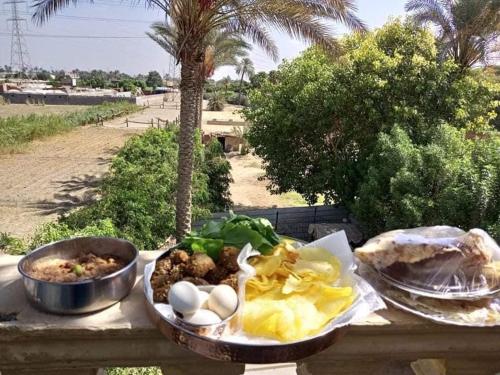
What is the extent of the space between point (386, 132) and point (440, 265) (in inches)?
335

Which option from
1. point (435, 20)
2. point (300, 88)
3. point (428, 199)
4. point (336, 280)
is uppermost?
point (435, 20)

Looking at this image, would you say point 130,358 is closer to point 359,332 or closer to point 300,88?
point 359,332

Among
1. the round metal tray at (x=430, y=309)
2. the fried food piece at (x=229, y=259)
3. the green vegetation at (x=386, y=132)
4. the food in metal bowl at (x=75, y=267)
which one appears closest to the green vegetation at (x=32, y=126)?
the green vegetation at (x=386, y=132)

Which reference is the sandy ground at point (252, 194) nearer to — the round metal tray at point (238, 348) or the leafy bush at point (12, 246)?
the leafy bush at point (12, 246)

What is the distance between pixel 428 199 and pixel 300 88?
5510 mm

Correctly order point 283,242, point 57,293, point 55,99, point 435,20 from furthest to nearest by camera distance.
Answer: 1. point 55,99
2. point 435,20
3. point 283,242
4. point 57,293

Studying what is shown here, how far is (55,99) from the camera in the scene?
52.2 m

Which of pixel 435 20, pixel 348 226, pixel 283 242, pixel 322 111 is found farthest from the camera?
pixel 435 20

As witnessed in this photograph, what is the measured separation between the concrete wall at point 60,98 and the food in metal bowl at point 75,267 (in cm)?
5297

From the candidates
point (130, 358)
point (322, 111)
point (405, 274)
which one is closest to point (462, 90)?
point (322, 111)

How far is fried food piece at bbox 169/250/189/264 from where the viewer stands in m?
1.35

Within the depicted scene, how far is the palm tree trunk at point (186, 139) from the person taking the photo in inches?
259

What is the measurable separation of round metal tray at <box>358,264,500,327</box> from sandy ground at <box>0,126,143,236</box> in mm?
10438

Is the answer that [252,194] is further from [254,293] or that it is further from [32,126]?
[32,126]
